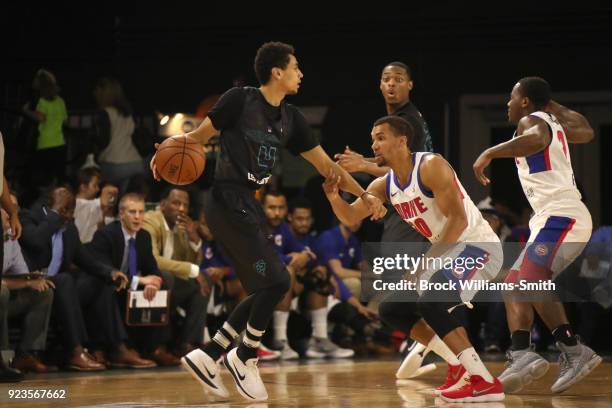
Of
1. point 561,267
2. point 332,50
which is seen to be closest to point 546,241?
point 561,267

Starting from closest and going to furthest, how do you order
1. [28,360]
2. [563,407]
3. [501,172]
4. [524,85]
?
[563,407], [524,85], [28,360], [501,172]

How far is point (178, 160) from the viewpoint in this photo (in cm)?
565

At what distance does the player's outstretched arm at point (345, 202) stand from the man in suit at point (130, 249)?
2731 mm

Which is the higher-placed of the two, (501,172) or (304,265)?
(501,172)

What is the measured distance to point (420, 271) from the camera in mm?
5391

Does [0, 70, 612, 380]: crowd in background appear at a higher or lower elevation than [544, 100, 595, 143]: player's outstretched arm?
lower

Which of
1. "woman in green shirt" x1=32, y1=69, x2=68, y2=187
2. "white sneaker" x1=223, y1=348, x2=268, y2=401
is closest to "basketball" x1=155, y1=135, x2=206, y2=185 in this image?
"white sneaker" x1=223, y1=348, x2=268, y2=401

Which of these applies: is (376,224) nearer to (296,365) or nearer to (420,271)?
(296,365)

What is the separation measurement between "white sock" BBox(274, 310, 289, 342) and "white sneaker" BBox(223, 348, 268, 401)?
3.50 metres

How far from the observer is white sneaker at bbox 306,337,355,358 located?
907 cm

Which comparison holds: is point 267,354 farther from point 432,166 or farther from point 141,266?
point 432,166

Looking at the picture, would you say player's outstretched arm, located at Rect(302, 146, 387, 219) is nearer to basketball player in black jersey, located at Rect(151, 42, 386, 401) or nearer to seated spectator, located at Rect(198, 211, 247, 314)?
basketball player in black jersey, located at Rect(151, 42, 386, 401)

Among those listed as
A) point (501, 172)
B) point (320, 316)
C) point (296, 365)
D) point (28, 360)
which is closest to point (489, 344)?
point (320, 316)

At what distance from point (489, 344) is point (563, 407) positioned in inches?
171
